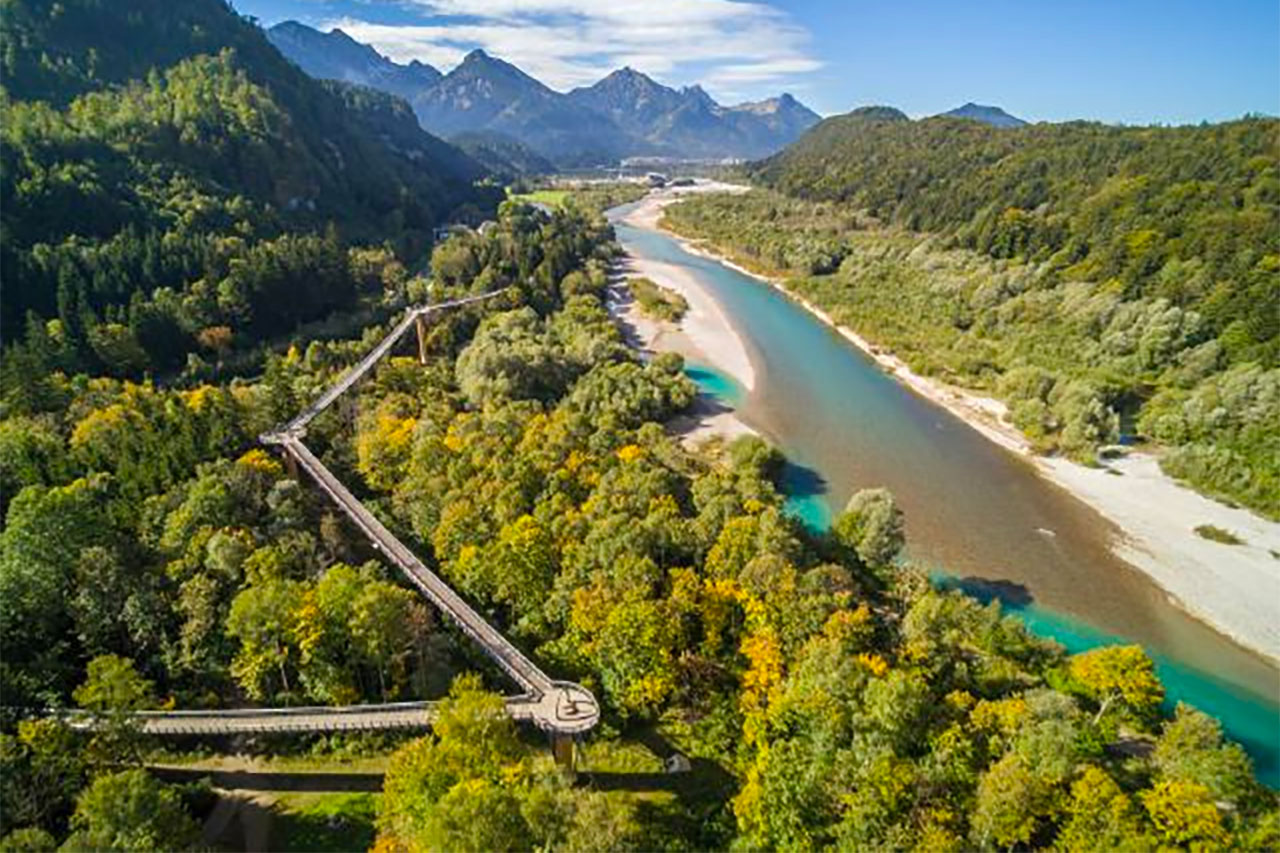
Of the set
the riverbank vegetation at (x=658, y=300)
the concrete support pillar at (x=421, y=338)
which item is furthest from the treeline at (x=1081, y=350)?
the concrete support pillar at (x=421, y=338)

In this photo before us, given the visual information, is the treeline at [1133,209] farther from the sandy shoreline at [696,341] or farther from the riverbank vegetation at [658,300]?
the riverbank vegetation at [658,300]

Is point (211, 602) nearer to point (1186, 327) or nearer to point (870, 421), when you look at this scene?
point (870, 421)

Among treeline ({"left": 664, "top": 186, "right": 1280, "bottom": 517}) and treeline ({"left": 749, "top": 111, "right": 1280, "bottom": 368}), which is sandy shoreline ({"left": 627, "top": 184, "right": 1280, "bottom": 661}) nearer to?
treeline ({"left": 664, "top": 186, "right": 1280, "bottom": 517})

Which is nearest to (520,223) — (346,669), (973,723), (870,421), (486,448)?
(870,421)

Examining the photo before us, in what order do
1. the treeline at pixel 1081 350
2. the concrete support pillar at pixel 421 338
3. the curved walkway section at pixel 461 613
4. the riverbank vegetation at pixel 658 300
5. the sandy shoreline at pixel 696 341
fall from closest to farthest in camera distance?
the curved walkway section at pixel 461 613
the treeline at pixel 1081 350
the sandy shoreline at pixel 696 341
the concrete support pillar at pixel 421 338
the riverbank vegetation at pixel 658 300

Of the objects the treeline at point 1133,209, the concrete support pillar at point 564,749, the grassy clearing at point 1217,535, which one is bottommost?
the concrete support pillar at point 564,749
